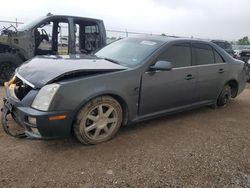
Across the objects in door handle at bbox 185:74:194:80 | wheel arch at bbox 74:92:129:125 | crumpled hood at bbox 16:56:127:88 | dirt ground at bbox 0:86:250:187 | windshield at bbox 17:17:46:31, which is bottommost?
dirt ground at bbox 0:86:250:187

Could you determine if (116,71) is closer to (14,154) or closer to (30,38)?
(14,154)

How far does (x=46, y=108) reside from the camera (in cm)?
310

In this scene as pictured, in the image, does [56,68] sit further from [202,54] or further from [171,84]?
[202,54]

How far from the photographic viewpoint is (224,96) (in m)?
5.62

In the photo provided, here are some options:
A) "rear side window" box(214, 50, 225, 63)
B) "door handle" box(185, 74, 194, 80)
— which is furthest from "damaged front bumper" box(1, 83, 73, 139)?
"rear side window" box(214, 50, 225, 63)

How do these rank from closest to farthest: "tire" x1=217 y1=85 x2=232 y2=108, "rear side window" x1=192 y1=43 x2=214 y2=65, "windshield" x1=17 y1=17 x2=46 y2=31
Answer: "rear side window" x1=192 y1=43 x2=214 y2=65 → "tire" x1=217 y1=85 x2=232 y2=108 → "windshield" x1=17 y1=17 x2=46 y2=31

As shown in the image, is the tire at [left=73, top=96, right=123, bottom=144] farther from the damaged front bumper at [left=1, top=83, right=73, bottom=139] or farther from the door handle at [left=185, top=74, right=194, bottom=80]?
the door handle at [left=185, top=74, right=194, bottom=80]

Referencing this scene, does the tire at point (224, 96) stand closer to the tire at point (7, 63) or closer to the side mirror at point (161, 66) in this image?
the side mirror at point (161, 66)

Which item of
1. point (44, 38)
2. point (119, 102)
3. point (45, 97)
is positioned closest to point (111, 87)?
point (119, 102)

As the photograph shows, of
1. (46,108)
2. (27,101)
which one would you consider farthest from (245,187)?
(27,101)

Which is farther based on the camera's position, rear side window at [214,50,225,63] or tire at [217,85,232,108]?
tire at [217,85,232,108]

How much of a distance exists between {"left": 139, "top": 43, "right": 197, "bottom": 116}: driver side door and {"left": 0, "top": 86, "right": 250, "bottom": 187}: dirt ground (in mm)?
399

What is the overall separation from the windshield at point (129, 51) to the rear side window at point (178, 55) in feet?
0.64

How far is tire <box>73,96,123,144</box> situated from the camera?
340 cm
